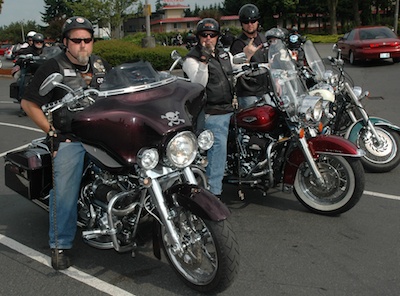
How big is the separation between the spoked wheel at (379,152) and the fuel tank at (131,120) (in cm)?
334

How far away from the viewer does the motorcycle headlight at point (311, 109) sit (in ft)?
14.6

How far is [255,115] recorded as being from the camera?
4.77 m

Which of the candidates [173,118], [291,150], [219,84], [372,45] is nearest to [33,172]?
[173,118]

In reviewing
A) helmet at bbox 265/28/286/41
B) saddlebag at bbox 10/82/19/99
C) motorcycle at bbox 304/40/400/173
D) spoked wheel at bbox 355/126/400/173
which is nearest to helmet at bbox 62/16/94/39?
helmet at bbox 265/28/286/41

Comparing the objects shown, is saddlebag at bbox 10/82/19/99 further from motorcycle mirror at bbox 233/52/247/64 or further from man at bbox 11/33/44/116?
motorcycle mirror at bbox 233/52/247/64

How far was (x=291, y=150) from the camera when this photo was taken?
4.70m

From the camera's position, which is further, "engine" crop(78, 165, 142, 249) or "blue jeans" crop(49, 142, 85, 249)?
"blue jeans" crop(49, 142, 85, 249)

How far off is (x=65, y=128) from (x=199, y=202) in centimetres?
147

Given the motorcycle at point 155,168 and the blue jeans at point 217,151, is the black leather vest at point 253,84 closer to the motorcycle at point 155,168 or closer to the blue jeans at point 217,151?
the blue jeans at point 217,151

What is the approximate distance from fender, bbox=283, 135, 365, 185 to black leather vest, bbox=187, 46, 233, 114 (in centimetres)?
82

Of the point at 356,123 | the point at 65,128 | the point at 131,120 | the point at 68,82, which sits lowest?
the point at 356,123

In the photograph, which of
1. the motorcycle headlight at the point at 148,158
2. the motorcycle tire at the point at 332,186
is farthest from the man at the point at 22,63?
the motorcycle headlight at the point at 148,158

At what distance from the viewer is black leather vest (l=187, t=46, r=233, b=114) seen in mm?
4695

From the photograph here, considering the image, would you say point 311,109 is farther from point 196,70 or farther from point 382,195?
point 382,195
